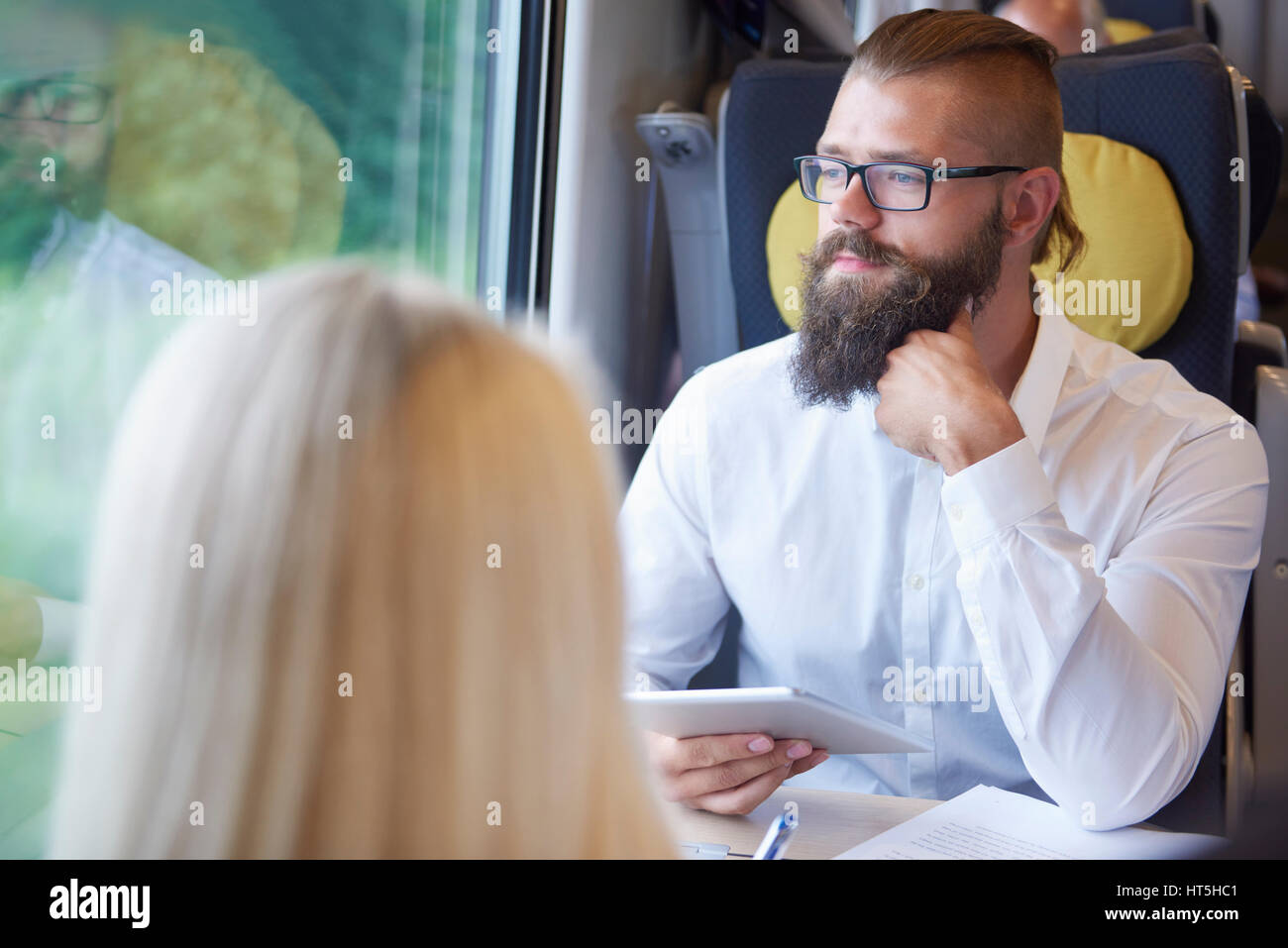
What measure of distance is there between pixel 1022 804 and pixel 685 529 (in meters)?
0.57

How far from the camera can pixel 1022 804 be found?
1.04m

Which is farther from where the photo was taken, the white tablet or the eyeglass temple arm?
the eyeglass temple arm

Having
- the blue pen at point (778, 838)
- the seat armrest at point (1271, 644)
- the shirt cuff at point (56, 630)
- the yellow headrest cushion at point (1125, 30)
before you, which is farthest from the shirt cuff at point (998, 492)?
the yellow headrest cushion at point (1125, 30)

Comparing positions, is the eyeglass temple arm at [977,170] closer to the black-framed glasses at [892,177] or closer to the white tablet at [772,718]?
the black-framed glasses at [892,177]

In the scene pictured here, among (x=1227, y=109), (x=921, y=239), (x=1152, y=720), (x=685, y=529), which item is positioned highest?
(x=1227, y=109)

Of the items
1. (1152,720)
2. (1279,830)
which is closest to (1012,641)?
(1152,720)

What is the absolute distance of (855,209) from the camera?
4.44 ft

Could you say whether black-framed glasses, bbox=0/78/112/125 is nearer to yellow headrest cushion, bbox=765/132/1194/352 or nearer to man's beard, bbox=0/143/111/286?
man's beard, bbox=0/143/111/286

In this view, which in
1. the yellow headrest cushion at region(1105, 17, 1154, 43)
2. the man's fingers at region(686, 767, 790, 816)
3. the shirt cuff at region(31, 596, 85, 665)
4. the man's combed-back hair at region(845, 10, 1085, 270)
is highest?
the yellow headrest cushion at region(1105, 17, 1154, 43)

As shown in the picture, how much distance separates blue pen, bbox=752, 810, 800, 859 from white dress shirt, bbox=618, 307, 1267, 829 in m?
0.28

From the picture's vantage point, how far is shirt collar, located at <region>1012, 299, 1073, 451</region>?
1.38m

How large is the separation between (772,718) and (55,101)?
2.81ft

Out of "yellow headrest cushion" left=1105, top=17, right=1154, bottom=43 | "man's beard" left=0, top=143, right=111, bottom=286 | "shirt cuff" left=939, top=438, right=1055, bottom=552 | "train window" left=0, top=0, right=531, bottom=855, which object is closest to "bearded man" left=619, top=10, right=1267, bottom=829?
"shirt cuff" left=939, top=438, right=1055, bottom=552
